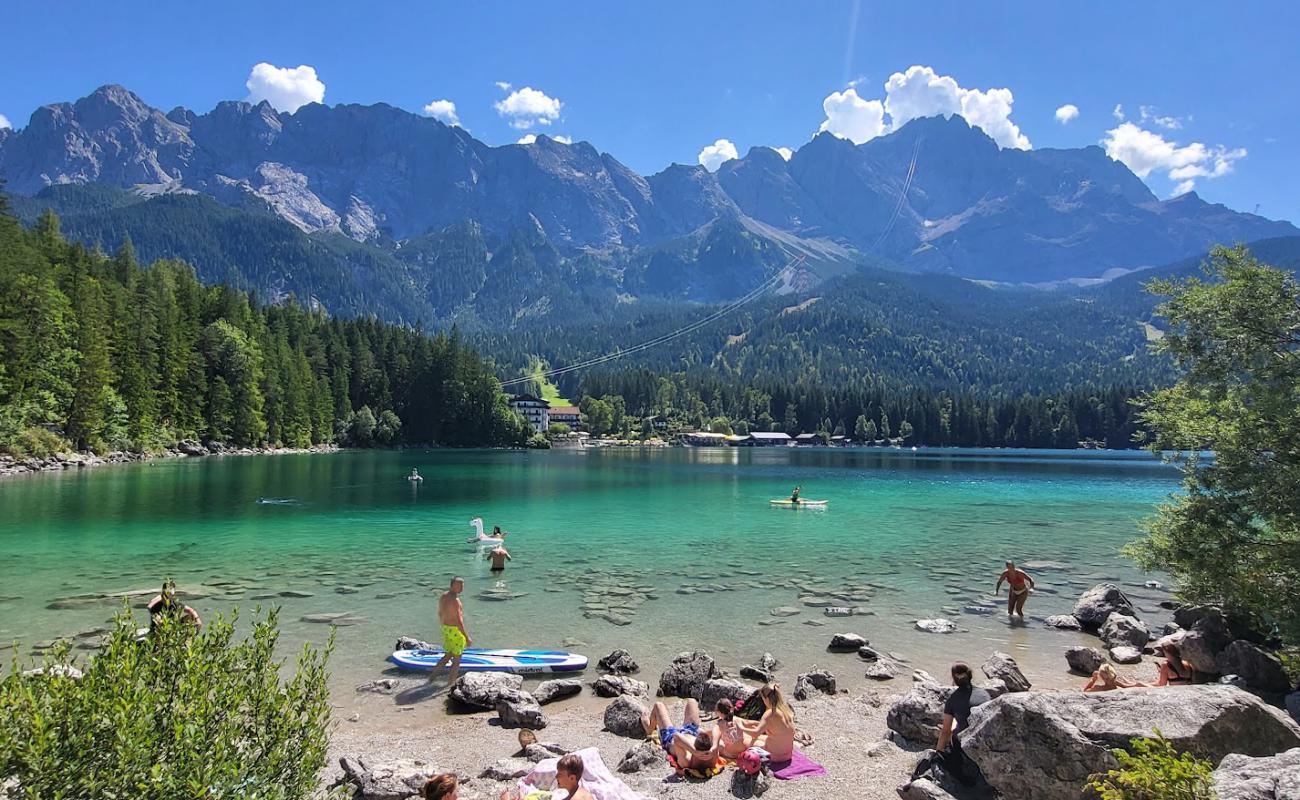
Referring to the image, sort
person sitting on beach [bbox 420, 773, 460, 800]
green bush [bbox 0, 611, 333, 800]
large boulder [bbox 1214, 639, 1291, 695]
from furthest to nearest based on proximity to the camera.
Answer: large boulder [bbox 1214, 639, 1291, 695] → person sitting on beach [bbox 420, 773, 460, 800] → green bush [bbox 0, 611, 333, 800]

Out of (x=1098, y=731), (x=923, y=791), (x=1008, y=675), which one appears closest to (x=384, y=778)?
(x=923, y=791)

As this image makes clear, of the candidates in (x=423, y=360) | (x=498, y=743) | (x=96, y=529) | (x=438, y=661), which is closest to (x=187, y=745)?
(x=498, y=743)

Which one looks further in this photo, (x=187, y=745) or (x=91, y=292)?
(x=91, y=292)

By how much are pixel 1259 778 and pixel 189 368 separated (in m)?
114

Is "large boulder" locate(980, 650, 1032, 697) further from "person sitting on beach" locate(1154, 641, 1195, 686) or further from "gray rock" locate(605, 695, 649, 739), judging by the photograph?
"gray rock" locate(605, 695, 649, 739)

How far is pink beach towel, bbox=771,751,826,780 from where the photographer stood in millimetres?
11664

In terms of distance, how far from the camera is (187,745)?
5.58 m

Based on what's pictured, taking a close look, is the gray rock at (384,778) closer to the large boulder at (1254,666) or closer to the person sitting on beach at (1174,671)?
the person sitting on beach at (1174,671)

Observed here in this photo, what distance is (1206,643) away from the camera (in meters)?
17.5

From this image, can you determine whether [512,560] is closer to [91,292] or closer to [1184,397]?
[1184,397]

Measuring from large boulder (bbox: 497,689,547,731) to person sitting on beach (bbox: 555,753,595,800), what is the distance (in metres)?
4.84

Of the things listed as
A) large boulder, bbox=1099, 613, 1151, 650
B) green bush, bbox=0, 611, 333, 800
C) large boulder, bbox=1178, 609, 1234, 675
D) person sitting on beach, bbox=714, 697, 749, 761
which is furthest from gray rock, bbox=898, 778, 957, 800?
large boulder, bbox=1099, 613, 1151, 650

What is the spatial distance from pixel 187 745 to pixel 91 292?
96.1m

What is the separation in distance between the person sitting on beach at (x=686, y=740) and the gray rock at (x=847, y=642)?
7.96m
